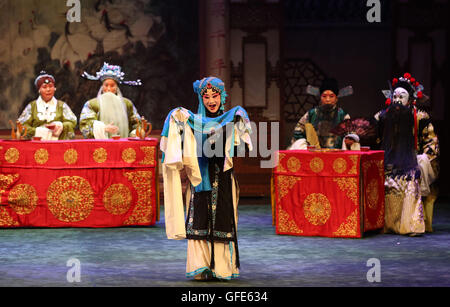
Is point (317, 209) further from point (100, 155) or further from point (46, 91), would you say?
point (46, 91)

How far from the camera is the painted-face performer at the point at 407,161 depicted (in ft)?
24.0

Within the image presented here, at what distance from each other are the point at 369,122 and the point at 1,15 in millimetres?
5514

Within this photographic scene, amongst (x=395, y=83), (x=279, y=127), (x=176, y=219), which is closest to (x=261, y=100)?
(x=279, y=127)

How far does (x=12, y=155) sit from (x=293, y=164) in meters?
2.75

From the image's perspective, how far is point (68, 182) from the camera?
304 inches

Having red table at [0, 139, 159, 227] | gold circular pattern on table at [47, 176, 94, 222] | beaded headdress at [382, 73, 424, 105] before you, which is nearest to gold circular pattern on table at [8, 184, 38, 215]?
red table at [0, 139, 159, 227]

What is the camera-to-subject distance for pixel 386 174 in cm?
752

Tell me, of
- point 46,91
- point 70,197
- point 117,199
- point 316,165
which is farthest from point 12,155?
point 316,165

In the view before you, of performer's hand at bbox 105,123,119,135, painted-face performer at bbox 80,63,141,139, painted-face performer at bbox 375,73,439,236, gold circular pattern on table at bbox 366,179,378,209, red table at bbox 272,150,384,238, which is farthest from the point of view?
painted-face performer at bbox 80,63,141,139

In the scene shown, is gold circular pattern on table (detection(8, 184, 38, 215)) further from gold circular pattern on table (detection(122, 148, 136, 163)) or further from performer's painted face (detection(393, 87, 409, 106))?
performer's painted face (detection(393, 87, 409, 106))

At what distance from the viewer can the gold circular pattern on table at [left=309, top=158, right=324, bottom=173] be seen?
718 centimetres

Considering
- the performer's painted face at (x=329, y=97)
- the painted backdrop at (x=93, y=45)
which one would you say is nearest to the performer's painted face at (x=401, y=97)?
the performer's painted face at (x=329, y=97)

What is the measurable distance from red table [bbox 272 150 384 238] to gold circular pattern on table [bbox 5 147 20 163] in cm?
254

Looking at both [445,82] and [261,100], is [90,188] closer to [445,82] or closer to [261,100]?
[261,100]
